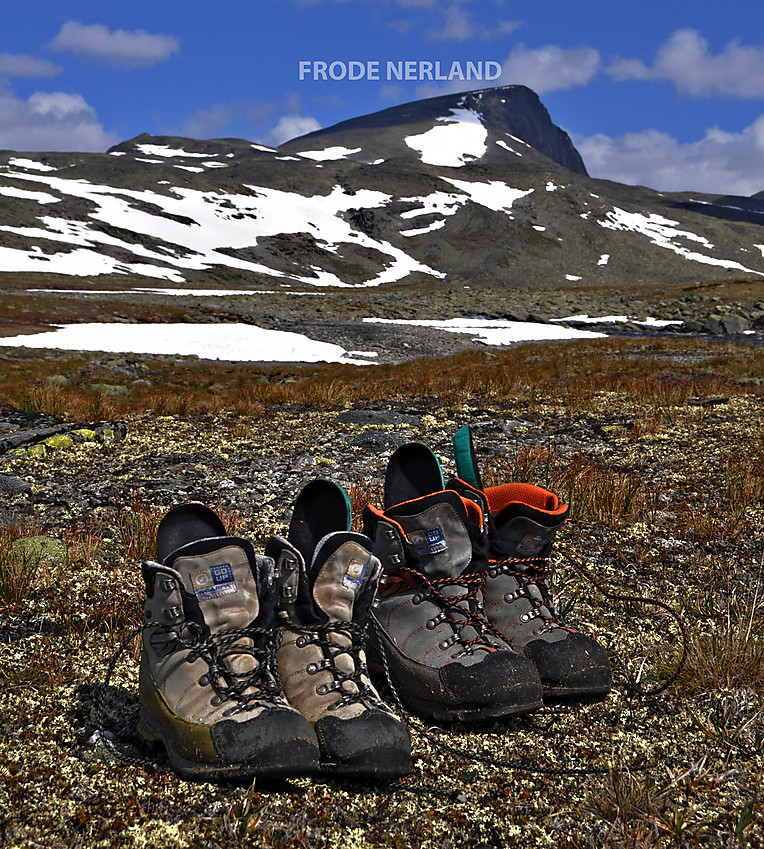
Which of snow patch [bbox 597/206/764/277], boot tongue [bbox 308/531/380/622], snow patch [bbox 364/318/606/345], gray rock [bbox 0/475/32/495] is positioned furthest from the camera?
snow patch [bbox 597/206/764/277]

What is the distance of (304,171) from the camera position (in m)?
196

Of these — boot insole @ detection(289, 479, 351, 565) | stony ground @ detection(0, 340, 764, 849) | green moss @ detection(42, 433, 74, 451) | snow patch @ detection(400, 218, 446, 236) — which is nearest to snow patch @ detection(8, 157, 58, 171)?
snow patch @ detection(400, 218, 446, 236)

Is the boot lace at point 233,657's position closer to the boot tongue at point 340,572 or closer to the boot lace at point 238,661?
the boot lace at point 238,661

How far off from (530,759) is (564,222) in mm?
191418

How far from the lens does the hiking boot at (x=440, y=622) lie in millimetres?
3018

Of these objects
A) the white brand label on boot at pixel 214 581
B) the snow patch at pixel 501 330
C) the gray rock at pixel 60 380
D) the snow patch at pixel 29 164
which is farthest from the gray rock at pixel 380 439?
the snow patch at pixel 29 164

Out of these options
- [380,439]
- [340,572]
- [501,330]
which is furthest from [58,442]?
[501,330]

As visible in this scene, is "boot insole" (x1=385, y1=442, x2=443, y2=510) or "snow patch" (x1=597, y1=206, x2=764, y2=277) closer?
"boot insole" (x1=385, y1=442, x2=443, y2=510)

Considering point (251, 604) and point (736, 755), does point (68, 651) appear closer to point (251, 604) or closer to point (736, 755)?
point (251, 604)

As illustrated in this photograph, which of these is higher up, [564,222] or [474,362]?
[564,222]

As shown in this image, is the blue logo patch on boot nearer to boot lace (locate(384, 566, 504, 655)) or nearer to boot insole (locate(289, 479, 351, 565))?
boot lace (locate(384, 566, 504, 655))

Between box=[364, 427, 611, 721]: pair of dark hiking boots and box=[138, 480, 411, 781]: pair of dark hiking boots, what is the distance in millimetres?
309

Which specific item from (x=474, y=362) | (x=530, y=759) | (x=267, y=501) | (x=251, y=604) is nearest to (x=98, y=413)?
(x=267, y=501)

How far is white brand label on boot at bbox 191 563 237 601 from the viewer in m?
2.88
